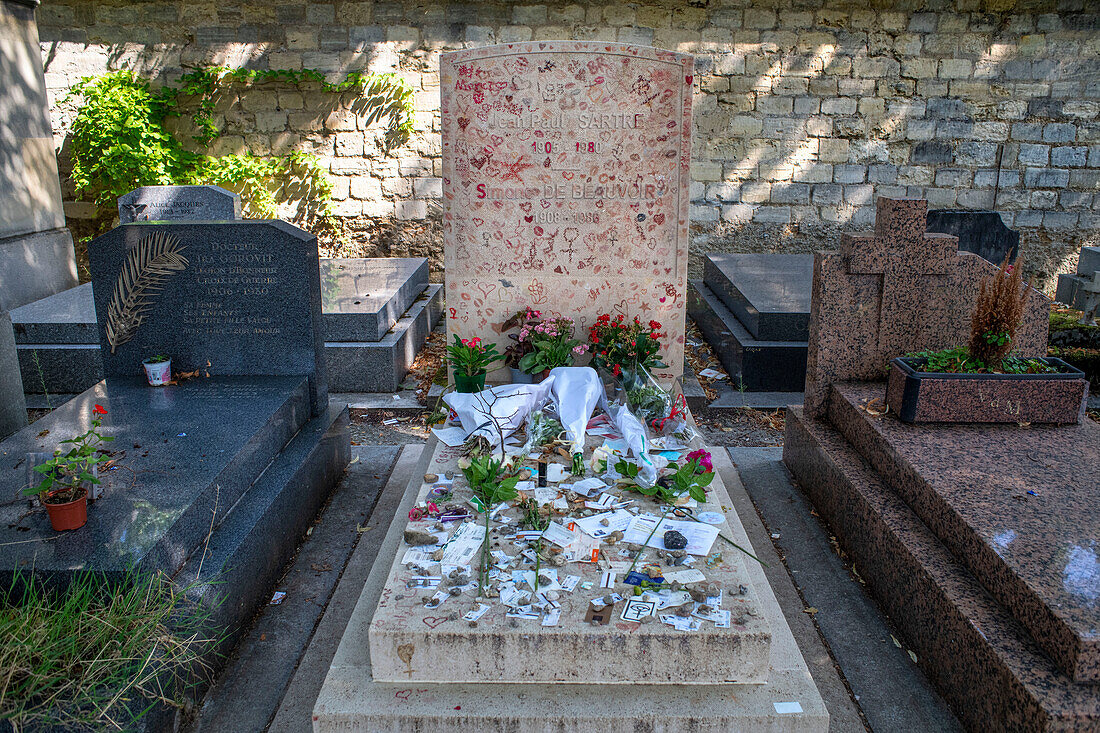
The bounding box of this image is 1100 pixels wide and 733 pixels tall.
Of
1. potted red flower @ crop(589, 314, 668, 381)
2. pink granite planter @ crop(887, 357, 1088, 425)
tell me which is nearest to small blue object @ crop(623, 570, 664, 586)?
pink granite planter @ crop(887, 357, 1088, 425)

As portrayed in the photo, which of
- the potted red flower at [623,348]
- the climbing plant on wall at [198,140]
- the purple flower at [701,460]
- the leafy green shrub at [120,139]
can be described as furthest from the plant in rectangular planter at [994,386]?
the leafy green shrub at [120,139]

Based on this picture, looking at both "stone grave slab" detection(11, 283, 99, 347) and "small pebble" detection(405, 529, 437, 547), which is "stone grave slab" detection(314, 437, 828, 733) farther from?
"stone grave slab" detection(11, 283, 99, 347)

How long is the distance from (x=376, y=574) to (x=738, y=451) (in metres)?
2.71

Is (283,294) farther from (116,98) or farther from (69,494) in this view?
(116,98)

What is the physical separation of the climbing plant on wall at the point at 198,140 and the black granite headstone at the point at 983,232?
592cm

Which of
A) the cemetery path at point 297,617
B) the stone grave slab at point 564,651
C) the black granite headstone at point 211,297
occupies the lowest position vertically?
the cemetery path at point 297,617

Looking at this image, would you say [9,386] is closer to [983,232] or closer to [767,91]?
[767,91]

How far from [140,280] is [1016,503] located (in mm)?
4566

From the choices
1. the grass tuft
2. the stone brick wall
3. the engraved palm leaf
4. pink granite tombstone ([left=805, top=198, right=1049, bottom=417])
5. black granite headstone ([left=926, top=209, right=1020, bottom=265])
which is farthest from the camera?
the stone brick wall

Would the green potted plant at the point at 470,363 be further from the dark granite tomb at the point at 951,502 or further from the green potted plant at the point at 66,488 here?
the green potted plant at the point at 66,488

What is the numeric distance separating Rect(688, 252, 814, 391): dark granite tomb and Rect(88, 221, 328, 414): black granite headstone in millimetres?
3288

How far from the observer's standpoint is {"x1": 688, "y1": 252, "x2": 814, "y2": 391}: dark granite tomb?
19.3 ft

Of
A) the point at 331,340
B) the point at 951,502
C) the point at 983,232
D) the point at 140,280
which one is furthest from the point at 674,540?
the point at 983,232

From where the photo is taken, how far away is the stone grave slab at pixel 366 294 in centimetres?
597
